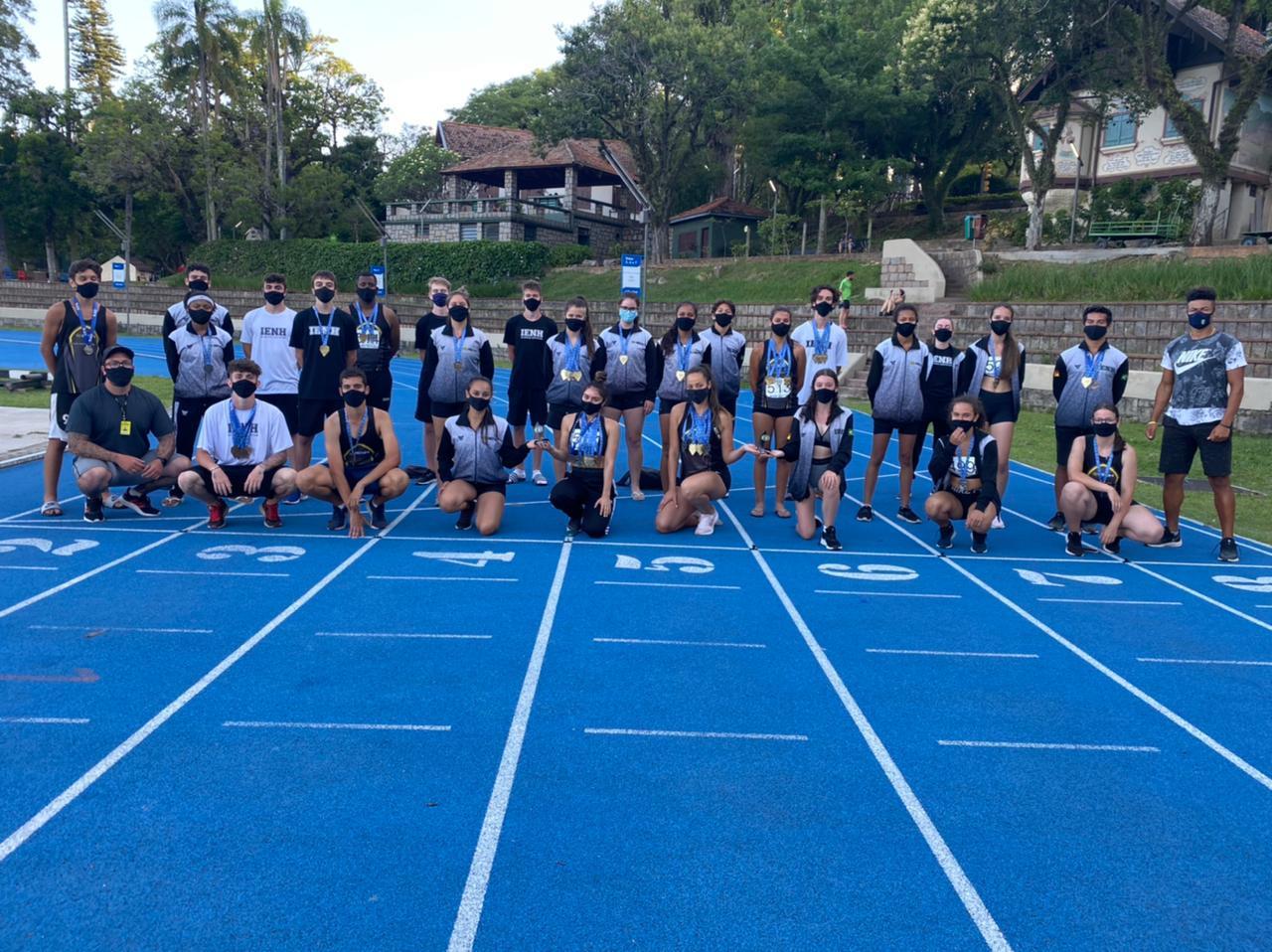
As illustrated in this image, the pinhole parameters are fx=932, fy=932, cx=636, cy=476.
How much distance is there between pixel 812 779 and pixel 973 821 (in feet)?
2.03

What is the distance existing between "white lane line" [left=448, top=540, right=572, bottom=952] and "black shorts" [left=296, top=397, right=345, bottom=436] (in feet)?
12.0

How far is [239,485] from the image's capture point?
7.44m

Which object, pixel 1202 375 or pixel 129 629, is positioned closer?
pixel 129 629

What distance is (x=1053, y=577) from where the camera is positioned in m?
6.95

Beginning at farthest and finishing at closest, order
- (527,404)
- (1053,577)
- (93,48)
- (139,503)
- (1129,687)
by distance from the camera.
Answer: (93,48) → (527,404) → (139,503) → (1053,577) → (1129,687)

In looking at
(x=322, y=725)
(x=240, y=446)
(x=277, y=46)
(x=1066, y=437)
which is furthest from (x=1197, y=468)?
(x=277, y=46)

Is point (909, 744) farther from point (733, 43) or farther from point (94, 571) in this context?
point (733, 43)

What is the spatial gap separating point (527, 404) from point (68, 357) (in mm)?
3827

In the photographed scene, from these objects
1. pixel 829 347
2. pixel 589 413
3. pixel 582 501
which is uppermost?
pixel 829 347

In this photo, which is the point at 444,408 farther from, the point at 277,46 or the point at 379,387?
the point at 277,46

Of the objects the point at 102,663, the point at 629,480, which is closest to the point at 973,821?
the point at 102,663

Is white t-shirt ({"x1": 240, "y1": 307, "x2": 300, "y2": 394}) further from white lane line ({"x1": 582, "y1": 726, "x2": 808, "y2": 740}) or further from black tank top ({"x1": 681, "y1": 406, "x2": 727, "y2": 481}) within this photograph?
white lane line ({"x1": 582, "y1": 726, "x2": 808, "y2": 740})

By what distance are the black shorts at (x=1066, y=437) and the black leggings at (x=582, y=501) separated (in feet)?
13.1

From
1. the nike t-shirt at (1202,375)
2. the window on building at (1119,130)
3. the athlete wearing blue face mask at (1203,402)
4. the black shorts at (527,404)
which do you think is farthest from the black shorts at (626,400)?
the window on building at (1119,130)
